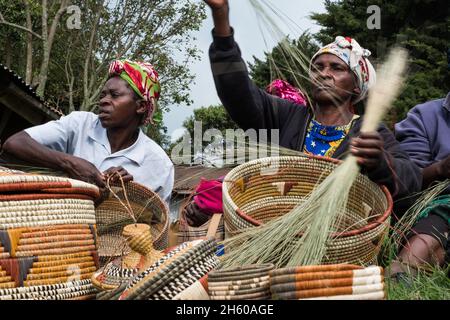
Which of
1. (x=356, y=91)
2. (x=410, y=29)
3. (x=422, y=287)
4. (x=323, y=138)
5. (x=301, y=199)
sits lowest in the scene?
(x=422, y=287)

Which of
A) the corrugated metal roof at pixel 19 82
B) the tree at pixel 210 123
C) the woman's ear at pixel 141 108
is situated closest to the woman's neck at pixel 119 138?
the woman's ear at pixel 141 108

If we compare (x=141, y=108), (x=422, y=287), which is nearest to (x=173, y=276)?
(x=422, y=287)

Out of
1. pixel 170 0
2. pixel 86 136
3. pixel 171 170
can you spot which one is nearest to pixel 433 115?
pixel 171 170

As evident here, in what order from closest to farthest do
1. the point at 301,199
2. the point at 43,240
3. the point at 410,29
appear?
the point at 43,240
the point at 301,199
the point at 410,29

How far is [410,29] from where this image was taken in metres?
4.68

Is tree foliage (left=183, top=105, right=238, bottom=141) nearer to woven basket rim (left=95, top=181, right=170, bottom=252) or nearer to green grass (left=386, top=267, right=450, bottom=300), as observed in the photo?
woven basket rim (left=95, top=181, right=170, bottom=252)

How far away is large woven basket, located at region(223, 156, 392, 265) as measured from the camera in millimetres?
1903

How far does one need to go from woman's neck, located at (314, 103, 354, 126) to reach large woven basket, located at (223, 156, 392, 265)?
440mm

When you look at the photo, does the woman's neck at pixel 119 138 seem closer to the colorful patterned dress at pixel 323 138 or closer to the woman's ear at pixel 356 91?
the colorful patterned dress at pixel 323 138

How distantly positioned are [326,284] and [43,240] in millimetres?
805

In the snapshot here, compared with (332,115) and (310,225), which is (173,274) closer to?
(310,225)

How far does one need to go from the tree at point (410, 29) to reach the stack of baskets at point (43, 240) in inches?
90.6

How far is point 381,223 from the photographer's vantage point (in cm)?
193

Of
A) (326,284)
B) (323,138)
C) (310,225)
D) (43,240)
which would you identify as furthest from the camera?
(323,138)
